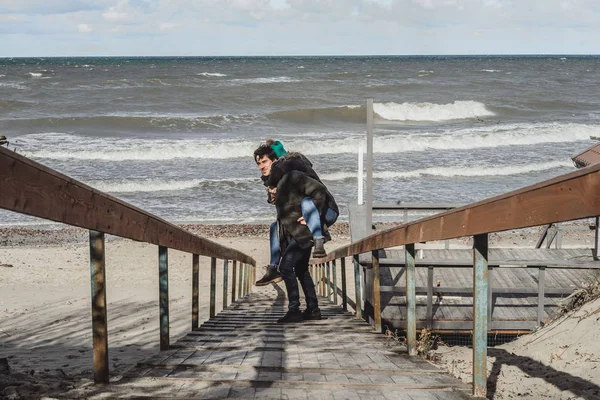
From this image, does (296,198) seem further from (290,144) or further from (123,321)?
(290,144)

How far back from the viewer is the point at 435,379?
3.52 m

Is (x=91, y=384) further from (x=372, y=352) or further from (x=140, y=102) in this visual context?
(x=140, y=102)

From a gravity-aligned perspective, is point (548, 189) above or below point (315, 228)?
above

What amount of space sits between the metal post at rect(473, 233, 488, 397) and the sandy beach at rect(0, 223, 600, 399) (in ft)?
3.29

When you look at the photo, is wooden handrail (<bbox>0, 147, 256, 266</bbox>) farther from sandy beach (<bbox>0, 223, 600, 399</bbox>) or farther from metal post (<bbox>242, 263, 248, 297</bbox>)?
metal post (<bbox>242, 263, 248, 297</bbox>)

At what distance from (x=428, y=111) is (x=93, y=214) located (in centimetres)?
4594

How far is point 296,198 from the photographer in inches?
249

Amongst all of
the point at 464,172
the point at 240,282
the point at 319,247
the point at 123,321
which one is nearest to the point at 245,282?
the point at 240,282

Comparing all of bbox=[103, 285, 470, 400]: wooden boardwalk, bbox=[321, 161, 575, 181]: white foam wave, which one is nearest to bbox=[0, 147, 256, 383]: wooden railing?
bbox=[103, 285, 470, 400]: wooden boardwalk

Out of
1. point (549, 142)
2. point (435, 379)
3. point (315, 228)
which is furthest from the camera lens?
point (549, 142)

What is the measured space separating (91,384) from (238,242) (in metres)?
13.7

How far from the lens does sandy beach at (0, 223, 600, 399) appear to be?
454 cm

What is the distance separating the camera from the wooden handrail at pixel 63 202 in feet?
7.61

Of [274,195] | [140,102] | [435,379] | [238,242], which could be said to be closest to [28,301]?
[274,195]
